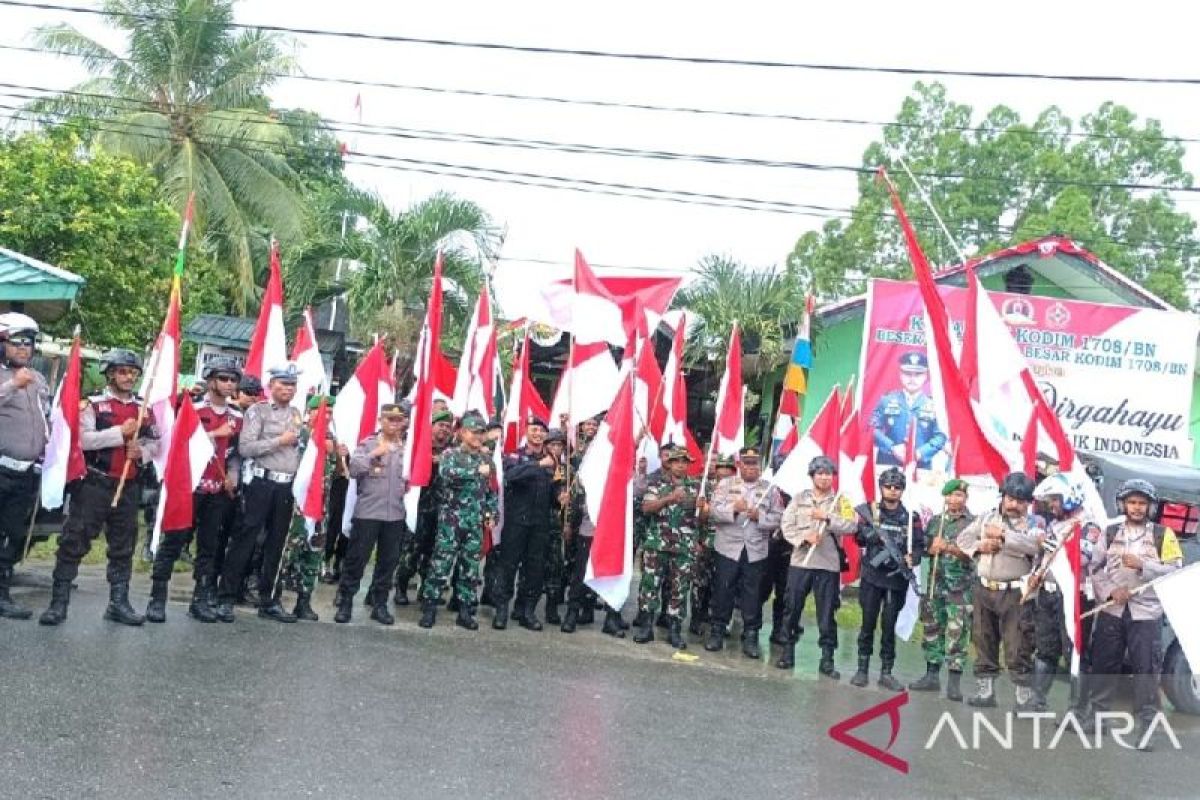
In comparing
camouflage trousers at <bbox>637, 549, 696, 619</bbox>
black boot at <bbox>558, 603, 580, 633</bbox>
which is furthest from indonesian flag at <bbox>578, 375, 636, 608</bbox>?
black boot at <bbox>558, 603, 580, 633</bbox>

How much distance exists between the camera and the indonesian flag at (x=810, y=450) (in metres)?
9.36

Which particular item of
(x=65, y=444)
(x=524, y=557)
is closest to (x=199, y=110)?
(x=524, y=557)

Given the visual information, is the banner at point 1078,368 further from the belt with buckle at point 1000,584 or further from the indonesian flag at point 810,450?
the belt with buckle at point 1000,584

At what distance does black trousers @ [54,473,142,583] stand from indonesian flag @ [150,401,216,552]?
182 mm

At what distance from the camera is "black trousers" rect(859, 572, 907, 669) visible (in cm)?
901

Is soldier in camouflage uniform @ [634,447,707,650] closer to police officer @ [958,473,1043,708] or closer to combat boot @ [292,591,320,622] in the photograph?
police officer @ [958,473,1043,708]

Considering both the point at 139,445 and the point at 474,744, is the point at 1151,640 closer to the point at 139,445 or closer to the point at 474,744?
the point at 474,744

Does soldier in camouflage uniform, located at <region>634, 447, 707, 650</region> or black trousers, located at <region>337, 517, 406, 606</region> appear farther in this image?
soldier in camouflage uniform, located at <region>634, 447, 707, 650</region>

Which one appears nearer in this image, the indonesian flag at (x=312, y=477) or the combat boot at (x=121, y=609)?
the combat boot at (x=121, y=609)

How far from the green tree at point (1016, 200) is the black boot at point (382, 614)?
30.0m

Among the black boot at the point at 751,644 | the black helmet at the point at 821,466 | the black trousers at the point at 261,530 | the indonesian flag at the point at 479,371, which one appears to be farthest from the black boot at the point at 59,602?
the black helmet at the point at 821,466

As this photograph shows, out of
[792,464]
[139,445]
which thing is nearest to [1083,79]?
[792,464]

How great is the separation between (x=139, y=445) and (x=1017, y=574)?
582 cm

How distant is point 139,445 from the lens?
7.82m
